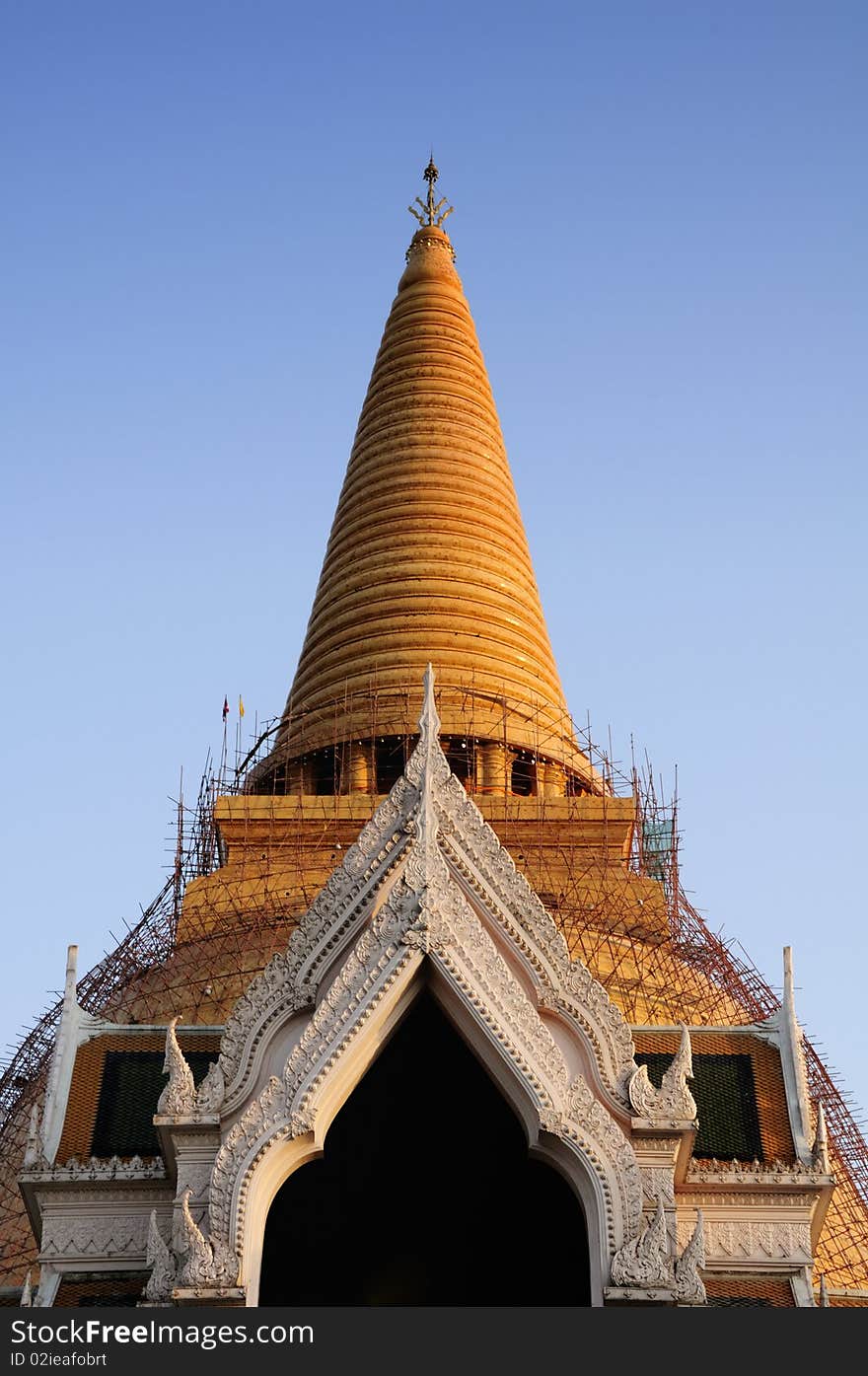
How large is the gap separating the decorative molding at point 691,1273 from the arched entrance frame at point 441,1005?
0.49 metres

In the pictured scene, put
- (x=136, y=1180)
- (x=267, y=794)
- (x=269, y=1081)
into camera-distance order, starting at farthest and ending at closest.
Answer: (x=267, y=794)
(x=136, y=1180)
(x=269, y=1081)

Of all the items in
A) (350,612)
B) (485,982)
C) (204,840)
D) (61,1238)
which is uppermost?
(350,612)

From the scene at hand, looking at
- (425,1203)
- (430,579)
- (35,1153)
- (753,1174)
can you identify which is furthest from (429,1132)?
(430,579)

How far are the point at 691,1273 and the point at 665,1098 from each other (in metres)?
1.72

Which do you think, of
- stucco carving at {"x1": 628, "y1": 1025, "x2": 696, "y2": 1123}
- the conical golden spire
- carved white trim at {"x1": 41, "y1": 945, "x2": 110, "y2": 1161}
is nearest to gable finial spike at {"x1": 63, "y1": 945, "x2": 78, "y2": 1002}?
carved white trim at {"x1": 41, "y1": 945, "x2": 110, "y2": 1161}

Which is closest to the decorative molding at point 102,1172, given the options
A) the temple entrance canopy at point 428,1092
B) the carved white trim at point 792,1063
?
the temple entrance canopy at point 428,1092

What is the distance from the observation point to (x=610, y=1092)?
73.2ft

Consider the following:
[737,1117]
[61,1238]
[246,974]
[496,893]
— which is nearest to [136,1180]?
[61,1238]

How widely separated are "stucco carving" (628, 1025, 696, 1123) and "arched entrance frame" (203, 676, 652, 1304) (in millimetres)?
113

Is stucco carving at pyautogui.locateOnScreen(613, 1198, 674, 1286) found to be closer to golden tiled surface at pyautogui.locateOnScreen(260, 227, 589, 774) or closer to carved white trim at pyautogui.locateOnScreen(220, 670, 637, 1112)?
carved white trim at pyautogui.locateOnScreen(220, 670, 637, 1112)

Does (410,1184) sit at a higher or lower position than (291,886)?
lower

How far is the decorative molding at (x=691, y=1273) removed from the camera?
2097cm

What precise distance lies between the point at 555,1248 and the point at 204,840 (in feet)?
52.6

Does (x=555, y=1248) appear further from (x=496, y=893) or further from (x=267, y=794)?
(x=267, y=794)
